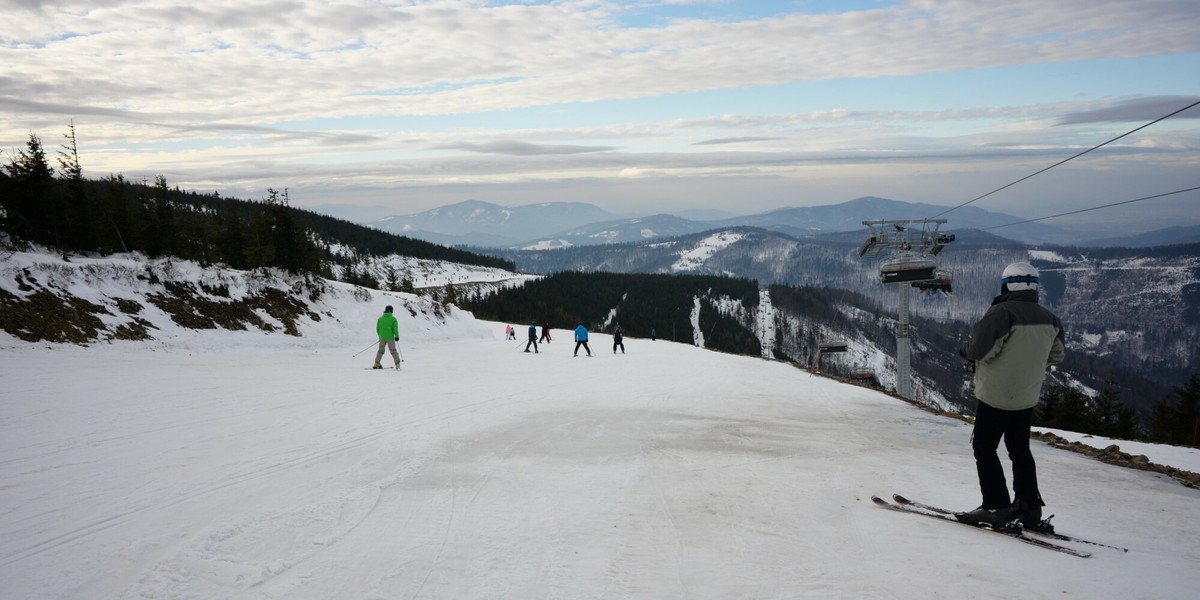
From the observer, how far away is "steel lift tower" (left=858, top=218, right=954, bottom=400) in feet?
115

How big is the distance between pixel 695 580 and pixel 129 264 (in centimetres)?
2499

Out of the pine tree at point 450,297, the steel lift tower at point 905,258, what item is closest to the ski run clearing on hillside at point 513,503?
the steel lift tower at point 905,258

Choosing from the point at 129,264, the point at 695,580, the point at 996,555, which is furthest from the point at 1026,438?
the point at 129,264

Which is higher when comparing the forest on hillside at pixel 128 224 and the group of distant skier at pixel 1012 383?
the forest on hillside at pixel 128 224

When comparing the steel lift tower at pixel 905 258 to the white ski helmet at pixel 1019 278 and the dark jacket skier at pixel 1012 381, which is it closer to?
the white ski helmet at pixel 1019 278

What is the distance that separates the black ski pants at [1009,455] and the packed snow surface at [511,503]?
0.48 meters

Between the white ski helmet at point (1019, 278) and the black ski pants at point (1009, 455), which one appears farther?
the white ski helmet at point (1019, 278)

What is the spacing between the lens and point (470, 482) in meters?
6.29

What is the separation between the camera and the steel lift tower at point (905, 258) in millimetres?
34906

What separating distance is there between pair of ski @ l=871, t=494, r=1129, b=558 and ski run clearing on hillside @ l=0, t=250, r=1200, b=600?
138 millimetres

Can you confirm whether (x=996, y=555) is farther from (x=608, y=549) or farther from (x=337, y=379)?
(x=337, y=379)

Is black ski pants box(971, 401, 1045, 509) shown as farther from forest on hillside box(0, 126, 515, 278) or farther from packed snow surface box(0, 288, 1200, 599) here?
forest on hillside box(0, 126, 515, 278)

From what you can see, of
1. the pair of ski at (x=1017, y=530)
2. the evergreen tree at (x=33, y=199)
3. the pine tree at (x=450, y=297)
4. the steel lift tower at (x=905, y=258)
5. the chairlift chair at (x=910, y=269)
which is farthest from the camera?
the pine tree at (x=450, y=297)

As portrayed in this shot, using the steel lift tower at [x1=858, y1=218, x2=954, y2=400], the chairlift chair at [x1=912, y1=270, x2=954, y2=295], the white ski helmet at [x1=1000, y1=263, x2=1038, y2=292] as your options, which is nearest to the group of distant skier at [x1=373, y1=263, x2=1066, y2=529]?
the white ski helmet at [x1=1000, y1=263, x2=1038, y2=292]
